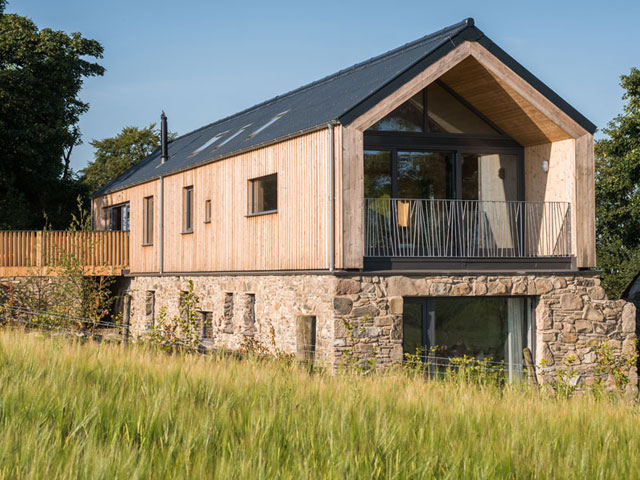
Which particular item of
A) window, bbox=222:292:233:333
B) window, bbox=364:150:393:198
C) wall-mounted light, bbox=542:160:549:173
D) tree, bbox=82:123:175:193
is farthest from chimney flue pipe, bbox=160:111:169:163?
tree, bbox=82:123:175:193

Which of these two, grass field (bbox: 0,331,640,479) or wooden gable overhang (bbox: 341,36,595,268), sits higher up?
wooden gable overhang (bbox: 341,36,595,268)

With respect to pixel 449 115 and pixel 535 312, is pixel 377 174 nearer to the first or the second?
pixel 449 115

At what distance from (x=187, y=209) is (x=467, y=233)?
794cm

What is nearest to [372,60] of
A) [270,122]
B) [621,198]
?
[270,122]

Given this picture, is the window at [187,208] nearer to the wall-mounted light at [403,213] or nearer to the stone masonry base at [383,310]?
the stone masonry base at [383,310]

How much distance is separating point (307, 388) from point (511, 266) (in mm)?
9364

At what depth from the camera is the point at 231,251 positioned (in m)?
19.1

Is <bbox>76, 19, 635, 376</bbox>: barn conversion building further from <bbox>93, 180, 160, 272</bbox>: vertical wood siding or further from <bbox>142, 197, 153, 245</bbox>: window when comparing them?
<bbox>142, 197, 153, 245</bbox>: window

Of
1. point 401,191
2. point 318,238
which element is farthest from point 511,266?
point 318,238

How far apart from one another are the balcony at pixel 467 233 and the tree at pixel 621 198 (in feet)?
40.9

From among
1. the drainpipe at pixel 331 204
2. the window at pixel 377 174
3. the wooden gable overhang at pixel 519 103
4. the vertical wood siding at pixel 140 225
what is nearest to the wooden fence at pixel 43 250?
the vertical wood siding at pixel 140 225

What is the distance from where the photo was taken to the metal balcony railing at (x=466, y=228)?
16.2m

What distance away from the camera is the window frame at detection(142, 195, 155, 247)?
2439 cm

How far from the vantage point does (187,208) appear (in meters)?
21.9
